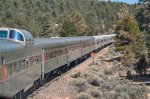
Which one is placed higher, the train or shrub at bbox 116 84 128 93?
the train

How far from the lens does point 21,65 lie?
17.1 meters

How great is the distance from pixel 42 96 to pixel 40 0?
489 feet

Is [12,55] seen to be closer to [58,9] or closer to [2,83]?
[2,83]

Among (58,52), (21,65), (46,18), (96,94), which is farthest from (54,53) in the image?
(46,18)

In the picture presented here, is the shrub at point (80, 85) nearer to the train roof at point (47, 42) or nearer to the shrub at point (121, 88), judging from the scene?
the shrub at point (121, 88)

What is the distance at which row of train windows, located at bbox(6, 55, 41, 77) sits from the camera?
14608mm

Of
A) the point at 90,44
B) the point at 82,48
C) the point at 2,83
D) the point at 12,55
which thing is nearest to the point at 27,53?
the point at 12,55

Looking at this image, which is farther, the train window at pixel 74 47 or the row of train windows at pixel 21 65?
the train window at pixel 74 47

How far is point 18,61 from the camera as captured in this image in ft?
53.6

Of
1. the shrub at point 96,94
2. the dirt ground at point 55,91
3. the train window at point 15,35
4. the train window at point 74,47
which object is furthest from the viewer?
the train window at point 74,47

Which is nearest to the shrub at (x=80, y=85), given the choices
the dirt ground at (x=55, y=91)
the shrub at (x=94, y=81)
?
the dirt ground at (x=55, y=91)

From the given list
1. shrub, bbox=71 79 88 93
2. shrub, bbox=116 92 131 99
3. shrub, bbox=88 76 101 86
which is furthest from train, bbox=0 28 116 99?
shrub, bbox=116 92 131 99

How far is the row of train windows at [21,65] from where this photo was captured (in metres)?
14.6

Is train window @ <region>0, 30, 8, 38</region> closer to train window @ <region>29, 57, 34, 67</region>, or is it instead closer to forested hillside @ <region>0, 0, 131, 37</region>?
train window @ <region>29, 57, 34, 67</region>
